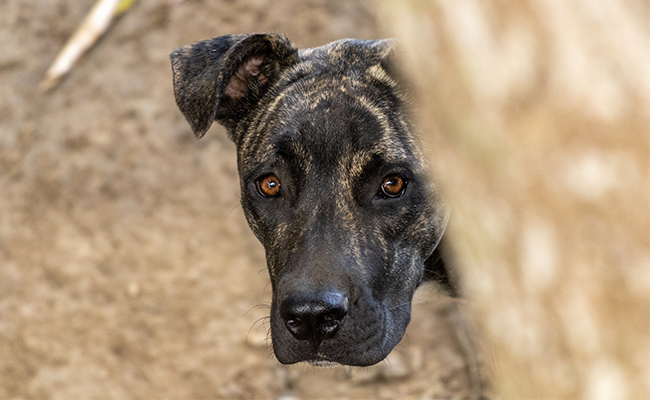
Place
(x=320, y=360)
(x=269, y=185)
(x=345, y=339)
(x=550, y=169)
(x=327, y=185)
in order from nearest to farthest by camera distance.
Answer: (x=550, y=169) < (x=345, y=339) < (x=320, y=360) < (x=327, y=185) < (x=269, y=185)

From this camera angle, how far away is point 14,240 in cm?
642

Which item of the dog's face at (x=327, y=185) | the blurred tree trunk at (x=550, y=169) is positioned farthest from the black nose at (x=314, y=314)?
the blurred tree trunk at (x=550, y=169)

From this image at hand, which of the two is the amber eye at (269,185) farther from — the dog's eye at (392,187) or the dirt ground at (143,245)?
the dirt ground at (143,245)

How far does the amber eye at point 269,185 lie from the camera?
344cm

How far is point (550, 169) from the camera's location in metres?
0.99

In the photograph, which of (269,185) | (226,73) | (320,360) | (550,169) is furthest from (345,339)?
(550,169)

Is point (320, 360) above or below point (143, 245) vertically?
above

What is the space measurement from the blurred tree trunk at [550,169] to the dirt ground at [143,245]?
4721 mm

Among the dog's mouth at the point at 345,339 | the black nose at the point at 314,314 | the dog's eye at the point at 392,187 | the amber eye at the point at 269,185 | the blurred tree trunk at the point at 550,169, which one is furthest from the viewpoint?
the amber eye at the point at 269,185

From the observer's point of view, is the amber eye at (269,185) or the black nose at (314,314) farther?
the amber eye at (269,185)

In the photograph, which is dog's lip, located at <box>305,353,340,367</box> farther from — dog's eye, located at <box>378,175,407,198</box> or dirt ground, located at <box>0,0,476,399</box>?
dirt ground, located at <box>0,0,476,399</box>

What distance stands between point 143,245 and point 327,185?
138 inches

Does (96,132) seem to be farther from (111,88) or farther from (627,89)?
(627,89)

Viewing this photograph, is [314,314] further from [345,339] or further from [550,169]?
[550,169]
